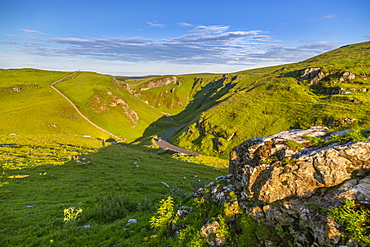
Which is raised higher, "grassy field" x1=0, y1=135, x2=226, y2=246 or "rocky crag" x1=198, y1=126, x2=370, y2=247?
"rocky crag" x1=198, y1=126, x2=370, y2=247

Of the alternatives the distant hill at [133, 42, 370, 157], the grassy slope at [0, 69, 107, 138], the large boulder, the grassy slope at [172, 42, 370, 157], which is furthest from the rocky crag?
the grassy slope at [0, 69, 107, 138]

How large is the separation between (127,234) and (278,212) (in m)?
9.96

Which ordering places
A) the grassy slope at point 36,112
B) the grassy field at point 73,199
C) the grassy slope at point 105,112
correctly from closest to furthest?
the grassy field at point 73,199, the grassy slope at point 36,112, the grassy slope at point 105,112

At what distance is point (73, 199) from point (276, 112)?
70.4m

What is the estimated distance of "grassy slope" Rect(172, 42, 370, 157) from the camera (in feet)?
185

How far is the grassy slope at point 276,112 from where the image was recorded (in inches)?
2221

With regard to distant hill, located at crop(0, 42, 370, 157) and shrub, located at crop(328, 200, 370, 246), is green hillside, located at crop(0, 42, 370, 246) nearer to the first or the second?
distant hill, located at crop(0, 42, 370, 157)

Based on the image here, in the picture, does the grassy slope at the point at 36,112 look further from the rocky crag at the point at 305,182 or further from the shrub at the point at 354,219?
the shrub at the point at 354,219

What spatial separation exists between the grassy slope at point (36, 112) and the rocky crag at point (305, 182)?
4417 inches

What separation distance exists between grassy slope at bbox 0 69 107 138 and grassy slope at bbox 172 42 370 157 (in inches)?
2768

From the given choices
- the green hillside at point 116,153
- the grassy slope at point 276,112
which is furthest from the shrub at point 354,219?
the grassy slope at point 276,112

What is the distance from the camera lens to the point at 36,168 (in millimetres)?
26250

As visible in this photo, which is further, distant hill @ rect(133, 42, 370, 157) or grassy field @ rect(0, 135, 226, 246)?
→ distant hill @ rect(133, 42, 370, 157)

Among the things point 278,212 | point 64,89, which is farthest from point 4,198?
point 64,89
